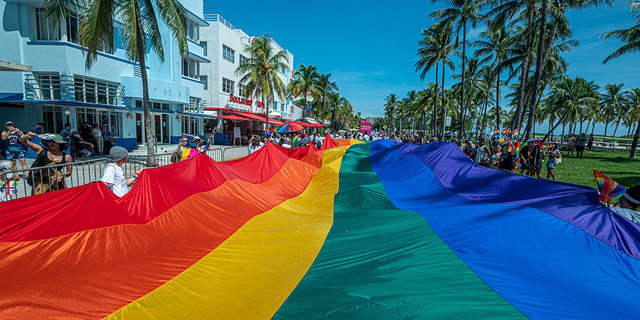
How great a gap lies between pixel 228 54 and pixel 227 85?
3509 mm

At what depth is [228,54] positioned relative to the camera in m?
32.7

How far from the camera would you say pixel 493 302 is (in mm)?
2578

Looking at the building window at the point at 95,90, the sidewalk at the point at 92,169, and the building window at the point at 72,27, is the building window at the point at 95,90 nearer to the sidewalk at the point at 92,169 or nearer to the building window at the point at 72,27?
the building window at the point at 72,27

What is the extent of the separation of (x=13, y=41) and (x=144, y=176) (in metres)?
18.7

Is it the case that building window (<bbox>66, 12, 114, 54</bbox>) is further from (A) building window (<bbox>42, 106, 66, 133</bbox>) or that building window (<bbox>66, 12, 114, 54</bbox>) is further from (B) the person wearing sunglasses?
(B) the person wearing sunglasses

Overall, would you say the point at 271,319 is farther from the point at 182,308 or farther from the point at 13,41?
the point at 13,41

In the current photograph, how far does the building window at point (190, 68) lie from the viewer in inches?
997

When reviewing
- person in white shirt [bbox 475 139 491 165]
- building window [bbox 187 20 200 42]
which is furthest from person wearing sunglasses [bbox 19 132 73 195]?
building window [bbox 187 20 200 42]

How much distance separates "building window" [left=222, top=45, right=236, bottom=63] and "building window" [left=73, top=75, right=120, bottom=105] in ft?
48.4

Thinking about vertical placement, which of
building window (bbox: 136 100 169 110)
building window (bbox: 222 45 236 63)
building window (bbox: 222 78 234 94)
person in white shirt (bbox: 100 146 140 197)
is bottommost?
person in white shirt (bbox: 100 146 140 197)

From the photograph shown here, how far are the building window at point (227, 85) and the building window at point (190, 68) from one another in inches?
204

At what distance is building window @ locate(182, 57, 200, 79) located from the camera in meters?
25.3

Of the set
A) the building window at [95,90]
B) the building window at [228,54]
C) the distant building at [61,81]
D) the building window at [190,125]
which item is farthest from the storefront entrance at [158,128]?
the building window at [228,54]

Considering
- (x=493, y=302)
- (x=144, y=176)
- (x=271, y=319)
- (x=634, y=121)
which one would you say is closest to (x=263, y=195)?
(x=144, y=176)
